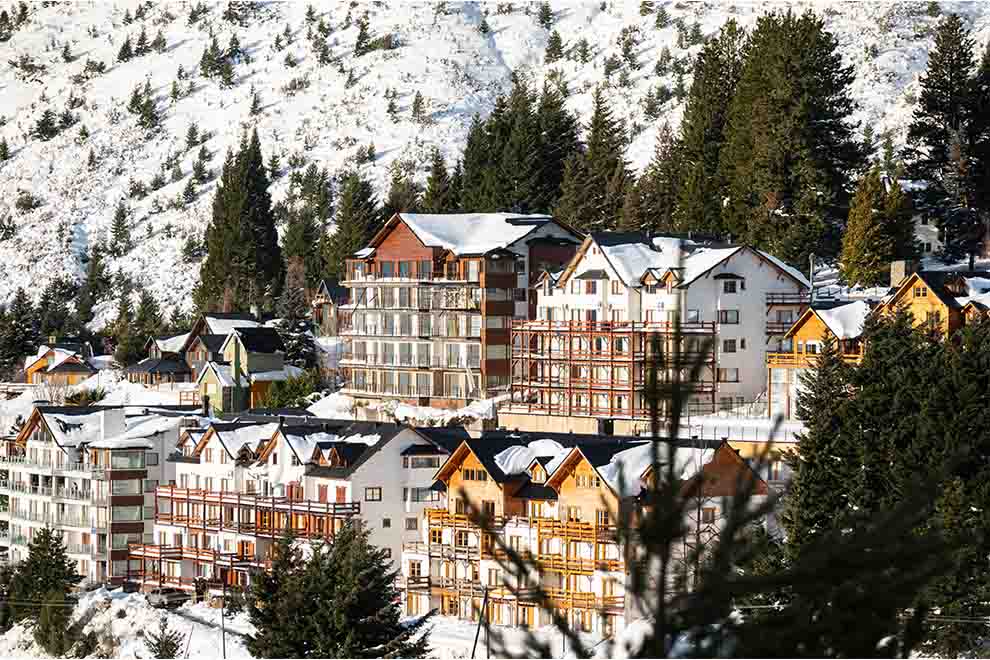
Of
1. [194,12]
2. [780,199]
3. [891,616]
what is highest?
[194,12]

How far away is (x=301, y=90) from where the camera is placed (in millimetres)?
163375

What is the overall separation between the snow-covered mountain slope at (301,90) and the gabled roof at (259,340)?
39142 mm

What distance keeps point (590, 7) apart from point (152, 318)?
229 ft

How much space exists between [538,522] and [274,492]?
1155 cm

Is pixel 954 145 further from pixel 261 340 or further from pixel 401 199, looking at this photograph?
pixel 401 199

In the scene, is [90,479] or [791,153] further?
[791,153]

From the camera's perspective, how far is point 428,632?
49.2m

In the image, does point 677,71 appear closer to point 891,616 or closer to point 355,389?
point 355,389

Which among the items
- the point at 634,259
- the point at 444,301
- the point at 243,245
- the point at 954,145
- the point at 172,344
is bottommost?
the point at 172,344

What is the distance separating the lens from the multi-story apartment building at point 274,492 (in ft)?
204

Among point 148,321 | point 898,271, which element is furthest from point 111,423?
point 148,321

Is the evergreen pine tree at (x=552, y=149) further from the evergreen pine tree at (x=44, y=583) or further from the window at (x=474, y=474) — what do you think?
the window at (x=474, y=474)

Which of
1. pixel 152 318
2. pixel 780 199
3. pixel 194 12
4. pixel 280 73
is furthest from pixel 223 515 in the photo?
pixel 194 12

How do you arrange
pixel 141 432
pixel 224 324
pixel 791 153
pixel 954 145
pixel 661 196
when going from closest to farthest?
pixel 141 432 → pixel 791 153 → pixel 954 145 → pixel 661 196 → pixel 224 324
